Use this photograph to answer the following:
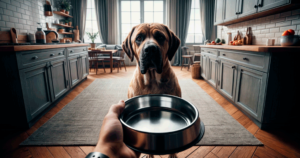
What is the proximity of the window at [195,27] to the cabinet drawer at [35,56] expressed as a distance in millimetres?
5949

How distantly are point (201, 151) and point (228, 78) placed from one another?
5.20 ft

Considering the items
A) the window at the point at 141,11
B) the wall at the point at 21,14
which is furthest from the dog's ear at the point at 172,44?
the window at the point at 141,11

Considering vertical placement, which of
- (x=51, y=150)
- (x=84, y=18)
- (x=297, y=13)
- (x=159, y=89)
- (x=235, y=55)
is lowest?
(x=51, y=150)

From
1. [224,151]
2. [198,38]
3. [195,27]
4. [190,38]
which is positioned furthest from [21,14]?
[198,38]

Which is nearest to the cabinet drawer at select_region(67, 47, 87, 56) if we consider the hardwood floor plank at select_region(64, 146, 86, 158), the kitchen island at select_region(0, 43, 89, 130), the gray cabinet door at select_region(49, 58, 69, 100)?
the gray cabinet door at select_region(49, 58, 69, 100)

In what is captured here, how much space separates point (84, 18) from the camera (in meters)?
6.86

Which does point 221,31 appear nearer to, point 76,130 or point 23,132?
point 76,130

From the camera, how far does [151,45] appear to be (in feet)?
3.51

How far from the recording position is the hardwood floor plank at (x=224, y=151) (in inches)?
57.6

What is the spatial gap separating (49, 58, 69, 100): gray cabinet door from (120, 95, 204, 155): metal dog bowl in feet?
7.45

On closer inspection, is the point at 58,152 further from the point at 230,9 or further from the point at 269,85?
the point at 230,9

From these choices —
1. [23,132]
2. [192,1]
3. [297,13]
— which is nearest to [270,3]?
[297,13]

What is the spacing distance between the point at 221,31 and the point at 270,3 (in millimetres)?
2450

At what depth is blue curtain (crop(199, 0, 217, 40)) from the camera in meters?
6.80
